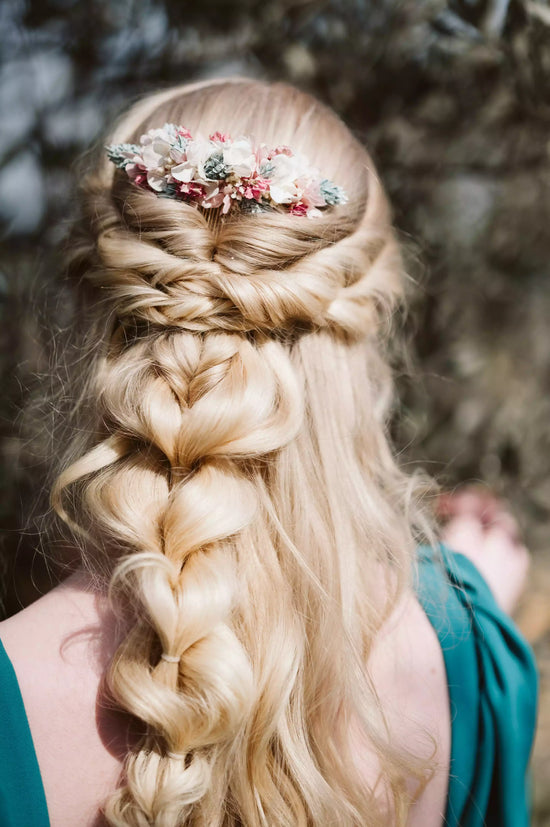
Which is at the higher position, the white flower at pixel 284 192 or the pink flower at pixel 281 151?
the pink flower at pixel 281 151

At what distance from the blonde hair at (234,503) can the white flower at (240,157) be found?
6 centimetres

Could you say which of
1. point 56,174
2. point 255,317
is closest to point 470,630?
point 255,317

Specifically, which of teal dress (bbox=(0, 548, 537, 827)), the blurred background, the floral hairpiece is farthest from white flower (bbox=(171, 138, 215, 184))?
teal dress (bbox=(0, 548, 537, 827))

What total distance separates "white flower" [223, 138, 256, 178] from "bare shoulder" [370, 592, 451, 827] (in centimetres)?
63

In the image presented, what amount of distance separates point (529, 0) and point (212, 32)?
1.95 ft

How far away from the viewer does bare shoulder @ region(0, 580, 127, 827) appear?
29.6 inches

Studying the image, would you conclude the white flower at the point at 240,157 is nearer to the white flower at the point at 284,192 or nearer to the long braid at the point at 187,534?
the white flower at the point at 284,192

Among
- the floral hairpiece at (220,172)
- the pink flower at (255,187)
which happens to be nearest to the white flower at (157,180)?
the floral hairpiece at (220,172)

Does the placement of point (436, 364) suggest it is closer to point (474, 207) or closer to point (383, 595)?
point (474, 207)

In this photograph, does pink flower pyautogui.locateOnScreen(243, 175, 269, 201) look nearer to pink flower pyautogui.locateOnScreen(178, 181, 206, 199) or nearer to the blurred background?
pink flower pyautogui.locateOnScreen(178, 181, 206, 199)

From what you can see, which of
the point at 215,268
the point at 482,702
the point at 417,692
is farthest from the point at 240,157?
the point at 482,702

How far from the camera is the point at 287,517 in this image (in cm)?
89

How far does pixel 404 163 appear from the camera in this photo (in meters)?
1.41

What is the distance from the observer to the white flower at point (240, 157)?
856 millimetres
